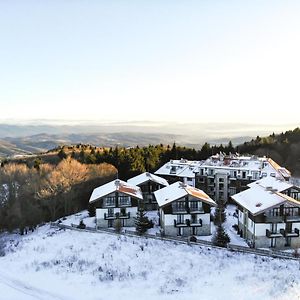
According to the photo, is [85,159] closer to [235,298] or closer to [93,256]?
[93,256]

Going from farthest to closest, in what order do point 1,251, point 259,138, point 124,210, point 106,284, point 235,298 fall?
point 259,138 → point 124,210 → point 1,251 → point 106,284 → point 235,298

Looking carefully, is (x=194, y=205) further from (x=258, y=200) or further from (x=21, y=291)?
(x=21, y=291)

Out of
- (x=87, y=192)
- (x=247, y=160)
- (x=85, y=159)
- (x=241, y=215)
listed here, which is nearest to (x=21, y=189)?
(x=87, y=192)

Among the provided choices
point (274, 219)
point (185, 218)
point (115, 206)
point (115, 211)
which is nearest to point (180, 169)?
point (115, 206)

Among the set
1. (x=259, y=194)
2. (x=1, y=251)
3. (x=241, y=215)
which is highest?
(x=259, y=194)

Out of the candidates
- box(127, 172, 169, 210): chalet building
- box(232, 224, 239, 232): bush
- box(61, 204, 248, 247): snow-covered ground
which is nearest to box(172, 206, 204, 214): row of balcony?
box(61, 204, 248, 247): snow-covered ground

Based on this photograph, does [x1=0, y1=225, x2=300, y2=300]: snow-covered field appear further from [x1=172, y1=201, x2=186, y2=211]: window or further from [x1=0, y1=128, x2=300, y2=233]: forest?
[x1=0, y1=128, x2=300, y2=233]: forest
